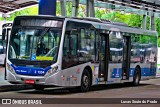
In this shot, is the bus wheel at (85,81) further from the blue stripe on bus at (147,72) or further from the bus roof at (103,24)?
the blue stripe on bus at (147,72)

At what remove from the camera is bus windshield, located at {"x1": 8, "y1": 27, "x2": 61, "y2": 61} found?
705 inches

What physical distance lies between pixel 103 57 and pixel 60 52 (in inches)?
159

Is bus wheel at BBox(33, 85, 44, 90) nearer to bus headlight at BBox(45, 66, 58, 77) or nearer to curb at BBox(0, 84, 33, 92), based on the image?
curb at BBox(0, 84, 33, 92)

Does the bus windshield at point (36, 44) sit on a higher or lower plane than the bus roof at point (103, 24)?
lower

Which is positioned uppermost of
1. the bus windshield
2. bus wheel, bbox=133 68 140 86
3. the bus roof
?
the bus roof

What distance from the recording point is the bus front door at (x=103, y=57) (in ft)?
70.0

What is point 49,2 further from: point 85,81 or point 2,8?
point 2,8

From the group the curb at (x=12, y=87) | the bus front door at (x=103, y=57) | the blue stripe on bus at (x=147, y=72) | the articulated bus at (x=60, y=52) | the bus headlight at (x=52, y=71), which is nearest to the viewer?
the bus headlight at (x=52, y=71)

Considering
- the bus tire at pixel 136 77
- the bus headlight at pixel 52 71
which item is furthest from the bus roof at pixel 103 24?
the bus tire at pixel 136 77

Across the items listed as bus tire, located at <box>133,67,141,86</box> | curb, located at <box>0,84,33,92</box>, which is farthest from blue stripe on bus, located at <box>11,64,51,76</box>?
A: bus tire, located at <box>133,67,141,86</box>

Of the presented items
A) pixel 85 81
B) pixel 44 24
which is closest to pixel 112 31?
pixel 85 81

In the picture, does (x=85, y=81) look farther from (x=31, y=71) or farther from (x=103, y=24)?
(x=103, y=24)

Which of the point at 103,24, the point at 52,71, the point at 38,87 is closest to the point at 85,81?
the point at 38,87

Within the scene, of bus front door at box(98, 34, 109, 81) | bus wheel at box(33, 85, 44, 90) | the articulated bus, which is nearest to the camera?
the articulated bus
